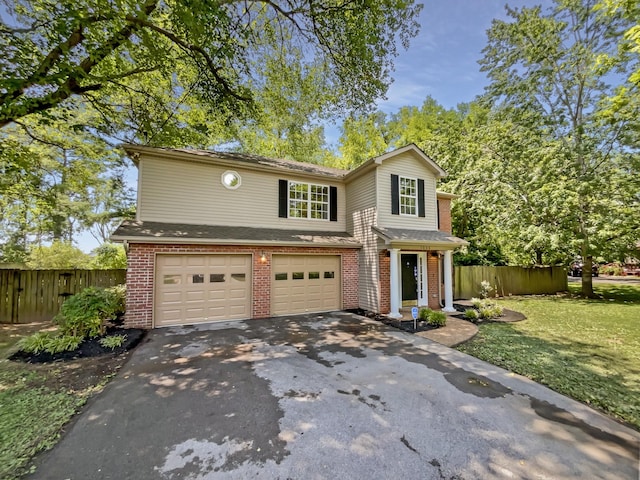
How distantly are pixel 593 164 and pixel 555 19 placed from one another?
7.99 m

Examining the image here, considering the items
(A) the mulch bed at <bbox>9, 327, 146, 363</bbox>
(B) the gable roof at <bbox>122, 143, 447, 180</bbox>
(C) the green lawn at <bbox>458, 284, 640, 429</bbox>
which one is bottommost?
(C) the green lawn at <bbox>458, 284, 640, 429</bbox>

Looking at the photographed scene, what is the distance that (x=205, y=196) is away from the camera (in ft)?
29.9

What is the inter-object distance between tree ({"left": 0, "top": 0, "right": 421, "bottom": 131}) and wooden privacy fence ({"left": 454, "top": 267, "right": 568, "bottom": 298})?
982cm

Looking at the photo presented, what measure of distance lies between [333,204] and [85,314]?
8.40m

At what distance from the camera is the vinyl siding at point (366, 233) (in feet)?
31.8

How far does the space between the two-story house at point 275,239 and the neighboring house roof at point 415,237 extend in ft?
0.16

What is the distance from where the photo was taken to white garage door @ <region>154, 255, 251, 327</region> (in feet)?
25.6

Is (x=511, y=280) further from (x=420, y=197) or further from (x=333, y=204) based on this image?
(x=333, y=204)

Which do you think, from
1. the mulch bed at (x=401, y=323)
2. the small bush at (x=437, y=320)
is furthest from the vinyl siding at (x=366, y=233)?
the small bush at (x=437, y=320)

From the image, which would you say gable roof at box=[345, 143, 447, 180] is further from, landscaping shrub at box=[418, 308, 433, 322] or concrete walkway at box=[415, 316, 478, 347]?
concrete walkway at box=[415, 316, 478, 347]

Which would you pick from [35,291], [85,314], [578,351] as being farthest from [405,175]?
[35,291]

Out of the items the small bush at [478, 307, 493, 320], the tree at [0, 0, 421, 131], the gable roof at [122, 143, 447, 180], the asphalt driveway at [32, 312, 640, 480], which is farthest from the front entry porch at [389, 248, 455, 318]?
the tree at [0, 0, 421, 131]

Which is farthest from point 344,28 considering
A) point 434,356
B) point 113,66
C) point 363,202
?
point 434,356

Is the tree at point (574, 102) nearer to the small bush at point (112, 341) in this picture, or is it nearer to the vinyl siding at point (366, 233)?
the vinyl siding at point (366, 233)
